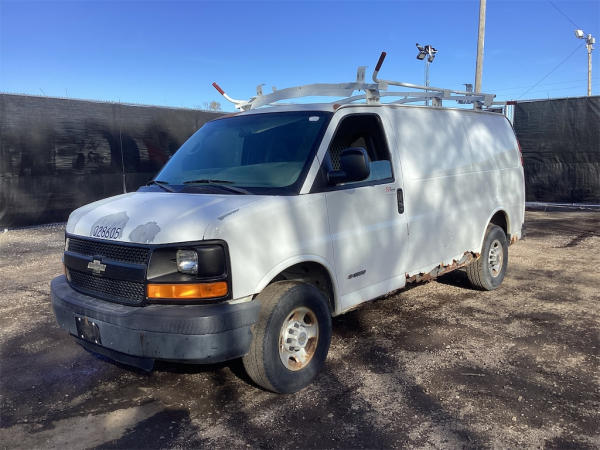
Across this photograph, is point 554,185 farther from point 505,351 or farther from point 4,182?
point 4,182

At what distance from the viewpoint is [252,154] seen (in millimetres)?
4020

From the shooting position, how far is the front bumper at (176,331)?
115 inches

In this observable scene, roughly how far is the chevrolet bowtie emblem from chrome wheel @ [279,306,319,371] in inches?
50.8

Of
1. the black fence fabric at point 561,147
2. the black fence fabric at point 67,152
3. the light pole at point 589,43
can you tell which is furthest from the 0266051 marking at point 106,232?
the light pole at point 589,43

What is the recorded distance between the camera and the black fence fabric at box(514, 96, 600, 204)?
534 inches

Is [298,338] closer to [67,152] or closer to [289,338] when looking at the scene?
[289,338]

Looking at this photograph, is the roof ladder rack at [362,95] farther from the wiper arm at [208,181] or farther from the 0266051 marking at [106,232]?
the 0266051 marking at [106,232]

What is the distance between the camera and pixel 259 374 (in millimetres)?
3283

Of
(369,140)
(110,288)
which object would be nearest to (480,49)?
(369,140)

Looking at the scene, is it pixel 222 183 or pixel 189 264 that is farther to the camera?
pixel 222 183

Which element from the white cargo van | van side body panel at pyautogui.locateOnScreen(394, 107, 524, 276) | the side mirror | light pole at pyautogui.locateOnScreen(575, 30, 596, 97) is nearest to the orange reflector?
the white cargo van

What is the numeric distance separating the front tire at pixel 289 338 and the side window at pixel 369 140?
3.74 feet

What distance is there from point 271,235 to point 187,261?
59cm

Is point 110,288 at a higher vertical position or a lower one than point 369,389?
higher
